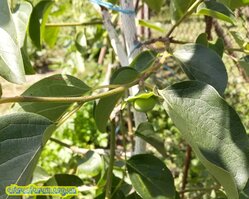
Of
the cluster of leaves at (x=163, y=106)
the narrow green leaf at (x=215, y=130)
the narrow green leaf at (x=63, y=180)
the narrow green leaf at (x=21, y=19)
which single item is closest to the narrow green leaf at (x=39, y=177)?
the narrow green leaf at (x=63, y=180)

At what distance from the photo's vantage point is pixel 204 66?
58cm

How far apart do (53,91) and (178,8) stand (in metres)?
0.25

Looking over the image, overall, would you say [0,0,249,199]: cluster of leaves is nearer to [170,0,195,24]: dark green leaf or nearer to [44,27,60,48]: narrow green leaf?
[170,0,195,24]: dark green leaf

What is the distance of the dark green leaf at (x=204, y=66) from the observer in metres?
0.58

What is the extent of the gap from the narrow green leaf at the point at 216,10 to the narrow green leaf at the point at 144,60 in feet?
0.35

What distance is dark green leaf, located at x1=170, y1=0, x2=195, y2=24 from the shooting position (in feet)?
2.06

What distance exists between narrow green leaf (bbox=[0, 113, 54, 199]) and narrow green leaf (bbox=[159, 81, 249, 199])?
17 centimetres

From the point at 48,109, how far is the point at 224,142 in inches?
10.3

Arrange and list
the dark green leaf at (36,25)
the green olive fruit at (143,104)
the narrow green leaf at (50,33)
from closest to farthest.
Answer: the green olive fruit at (143,104)
the dark green leaf at (36,25)
the narrow green leaf at (50,33)

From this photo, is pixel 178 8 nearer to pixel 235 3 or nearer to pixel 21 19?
pixel 235 3

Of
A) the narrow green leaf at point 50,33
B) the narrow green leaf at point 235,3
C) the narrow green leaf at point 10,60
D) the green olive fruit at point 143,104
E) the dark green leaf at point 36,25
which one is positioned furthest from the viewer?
the narrow green leaf at point 50,33

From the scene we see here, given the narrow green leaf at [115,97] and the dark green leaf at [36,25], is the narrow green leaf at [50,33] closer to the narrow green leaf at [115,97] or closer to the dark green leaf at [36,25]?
the dark green leaf at [36,25]

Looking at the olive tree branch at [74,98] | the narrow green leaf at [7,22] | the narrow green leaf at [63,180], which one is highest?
the narrow green leaf at [7,22]

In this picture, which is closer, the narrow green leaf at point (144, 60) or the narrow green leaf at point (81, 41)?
the narrow green leaf at point (144, 60)
